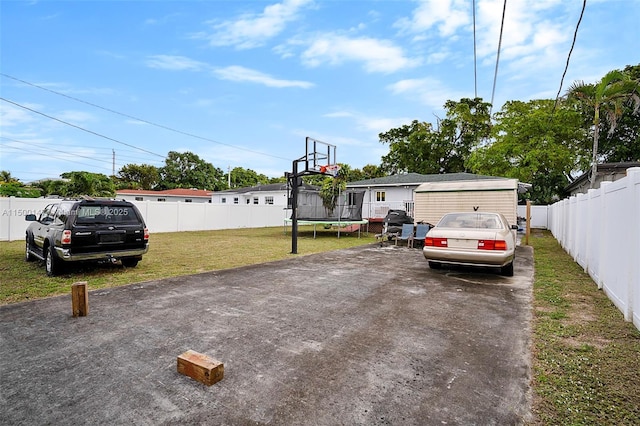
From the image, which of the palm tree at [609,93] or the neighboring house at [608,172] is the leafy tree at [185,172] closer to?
the neighboring house at [608,172]

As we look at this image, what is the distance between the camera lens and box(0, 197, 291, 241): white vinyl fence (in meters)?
13.7

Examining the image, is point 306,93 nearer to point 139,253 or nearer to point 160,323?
point 139,253

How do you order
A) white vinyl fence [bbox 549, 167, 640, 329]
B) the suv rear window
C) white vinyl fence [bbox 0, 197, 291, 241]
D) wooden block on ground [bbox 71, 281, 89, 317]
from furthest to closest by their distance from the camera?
white vinyl fence [bbox 0, 197, 291, 241], the suv rear window, wooden block on ground [bbox 71, 281, 89, 317], white vinyl fence [bbox 549, 167, 640, 329]

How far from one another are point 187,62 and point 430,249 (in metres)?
19.7

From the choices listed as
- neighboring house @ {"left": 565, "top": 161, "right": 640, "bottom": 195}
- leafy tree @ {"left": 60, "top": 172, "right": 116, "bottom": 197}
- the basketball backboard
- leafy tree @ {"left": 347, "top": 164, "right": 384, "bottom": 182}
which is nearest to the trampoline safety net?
the basketball backboard

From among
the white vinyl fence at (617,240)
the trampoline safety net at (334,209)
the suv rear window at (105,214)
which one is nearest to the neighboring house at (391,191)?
the trampoline safety net at (334,209)

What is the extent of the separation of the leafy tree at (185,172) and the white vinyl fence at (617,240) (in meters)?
56.0

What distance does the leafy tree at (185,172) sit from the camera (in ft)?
178

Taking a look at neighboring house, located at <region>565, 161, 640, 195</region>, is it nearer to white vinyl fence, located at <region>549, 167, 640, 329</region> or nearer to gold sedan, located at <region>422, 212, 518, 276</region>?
white vinyl fence, located at <region>549, 167, 640, 329</region>

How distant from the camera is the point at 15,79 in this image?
17.4 meters

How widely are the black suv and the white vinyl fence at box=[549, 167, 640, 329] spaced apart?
883 cm

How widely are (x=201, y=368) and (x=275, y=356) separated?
796mm

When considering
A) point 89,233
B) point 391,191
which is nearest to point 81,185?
point 89,233

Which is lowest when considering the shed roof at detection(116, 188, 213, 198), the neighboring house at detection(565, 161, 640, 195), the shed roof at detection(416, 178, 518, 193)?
the shed roof at detection(416, 178, 518, 193)
